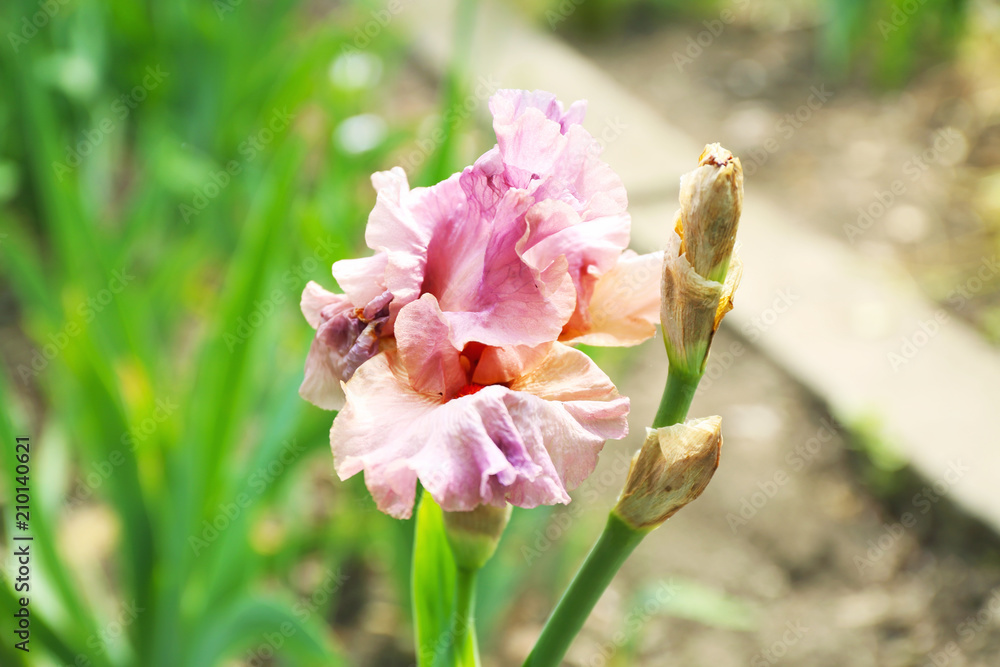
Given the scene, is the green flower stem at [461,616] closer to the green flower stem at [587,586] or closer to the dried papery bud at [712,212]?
the green flower stem at [587,586]

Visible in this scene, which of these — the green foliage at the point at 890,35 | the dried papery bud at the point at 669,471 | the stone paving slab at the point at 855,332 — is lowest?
the stone paving slab at the point at 855,332

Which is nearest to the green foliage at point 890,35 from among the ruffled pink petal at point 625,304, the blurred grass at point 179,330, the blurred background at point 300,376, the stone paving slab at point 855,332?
the blurred background at point 300,376

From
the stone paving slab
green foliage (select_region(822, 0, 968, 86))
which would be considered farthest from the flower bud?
green foliage (select_region(822, 0, 968, 86))

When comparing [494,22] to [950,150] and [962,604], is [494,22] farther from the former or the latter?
[962,604]

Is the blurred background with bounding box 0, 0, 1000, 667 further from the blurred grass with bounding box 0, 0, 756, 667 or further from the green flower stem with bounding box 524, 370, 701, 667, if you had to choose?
the green flower stem with bounding box 524, 370, 701, 667

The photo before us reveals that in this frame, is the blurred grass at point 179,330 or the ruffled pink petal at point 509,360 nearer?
the ruffled pink petal at point 509,360

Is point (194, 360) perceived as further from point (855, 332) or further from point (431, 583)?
point (855, 332)
